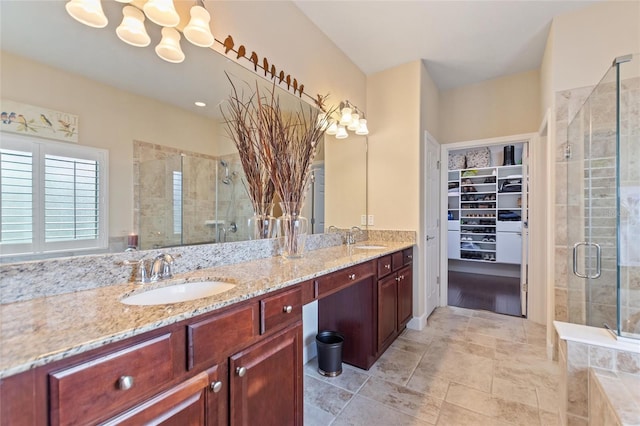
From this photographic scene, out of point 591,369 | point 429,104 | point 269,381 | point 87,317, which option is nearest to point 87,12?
point 87,317

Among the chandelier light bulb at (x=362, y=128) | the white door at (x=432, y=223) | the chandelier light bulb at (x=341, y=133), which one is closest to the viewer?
the chandelier light bulb at (x=341, y=133)

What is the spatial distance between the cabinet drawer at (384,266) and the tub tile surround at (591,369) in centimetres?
108

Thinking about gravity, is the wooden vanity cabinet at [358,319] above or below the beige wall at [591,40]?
below

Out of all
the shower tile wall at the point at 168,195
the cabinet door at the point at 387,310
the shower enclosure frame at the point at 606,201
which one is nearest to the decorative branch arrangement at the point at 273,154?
the shower tile wall at the point at 168,195

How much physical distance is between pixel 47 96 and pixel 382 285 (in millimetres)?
2151

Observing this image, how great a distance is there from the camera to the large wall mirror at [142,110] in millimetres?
983

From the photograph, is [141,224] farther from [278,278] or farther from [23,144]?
[278,278]

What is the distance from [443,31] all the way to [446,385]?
2.82m

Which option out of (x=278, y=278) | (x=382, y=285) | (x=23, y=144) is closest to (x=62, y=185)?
(x=23, y=144)

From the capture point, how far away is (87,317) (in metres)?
0.78

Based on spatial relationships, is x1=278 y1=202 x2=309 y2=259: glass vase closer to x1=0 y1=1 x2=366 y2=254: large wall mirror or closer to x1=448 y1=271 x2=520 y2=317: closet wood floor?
x1=0 y1=1 x2=366 y2=254: large wall mirror

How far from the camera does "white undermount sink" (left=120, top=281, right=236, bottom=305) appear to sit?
1081mm

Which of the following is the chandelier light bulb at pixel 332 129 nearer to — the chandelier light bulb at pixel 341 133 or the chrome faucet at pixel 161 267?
the chandelier light bulb at pixel 341 133

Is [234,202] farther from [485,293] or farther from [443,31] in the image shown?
[485,293]
